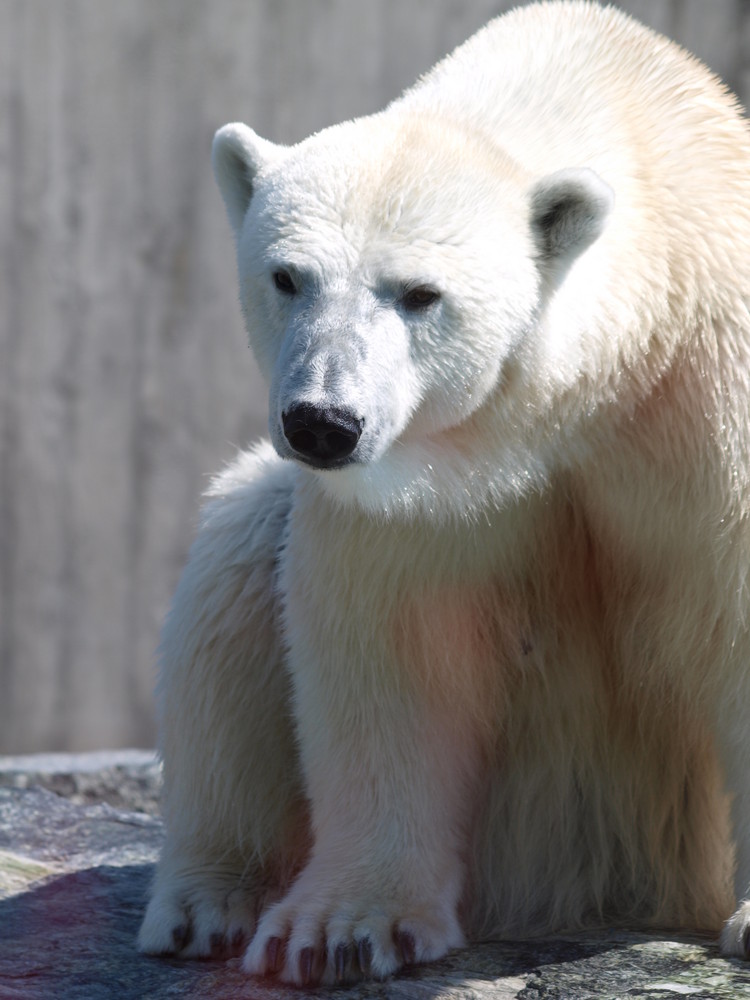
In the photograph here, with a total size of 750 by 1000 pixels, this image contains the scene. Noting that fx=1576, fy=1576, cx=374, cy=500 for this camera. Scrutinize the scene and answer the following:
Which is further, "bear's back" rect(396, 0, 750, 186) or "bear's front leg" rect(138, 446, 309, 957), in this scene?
"bear's front leg" rect(138, 446, 309, 957)

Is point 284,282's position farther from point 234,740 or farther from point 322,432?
point 234,740

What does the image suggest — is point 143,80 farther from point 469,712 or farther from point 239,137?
point 469,712

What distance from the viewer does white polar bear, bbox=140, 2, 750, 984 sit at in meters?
2.29

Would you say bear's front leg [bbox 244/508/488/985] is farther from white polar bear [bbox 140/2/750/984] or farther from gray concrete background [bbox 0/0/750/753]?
gray concrete background [bbox 0/0/750/753]

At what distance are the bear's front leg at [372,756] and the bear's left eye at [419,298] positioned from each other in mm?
411

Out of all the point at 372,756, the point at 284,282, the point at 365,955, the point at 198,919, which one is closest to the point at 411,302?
the point at 284,282

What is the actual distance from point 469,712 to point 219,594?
0.60 meters

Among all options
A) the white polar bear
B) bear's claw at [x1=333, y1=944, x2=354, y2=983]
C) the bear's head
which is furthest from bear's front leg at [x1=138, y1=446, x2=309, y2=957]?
the bear's head

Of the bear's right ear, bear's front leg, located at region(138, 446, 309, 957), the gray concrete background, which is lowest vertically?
bear's front leg, located at region(138, 446, 309, 957)

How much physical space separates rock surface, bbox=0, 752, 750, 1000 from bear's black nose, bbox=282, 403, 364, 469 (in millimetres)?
818

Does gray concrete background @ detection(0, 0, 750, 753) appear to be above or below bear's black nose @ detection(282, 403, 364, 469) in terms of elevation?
above

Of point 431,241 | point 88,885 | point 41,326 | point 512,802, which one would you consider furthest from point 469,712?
point 41,326

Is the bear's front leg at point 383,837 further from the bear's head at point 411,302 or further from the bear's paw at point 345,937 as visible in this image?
the bear's head at point 411,302

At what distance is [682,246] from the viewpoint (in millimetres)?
2395
